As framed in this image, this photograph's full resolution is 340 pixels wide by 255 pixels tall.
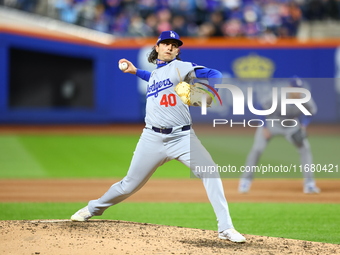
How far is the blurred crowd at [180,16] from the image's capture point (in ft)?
69.1

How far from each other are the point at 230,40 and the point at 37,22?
6551mm

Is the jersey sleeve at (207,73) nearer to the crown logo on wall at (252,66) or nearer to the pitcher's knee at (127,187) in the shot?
the pitcher's knee at (127,187)

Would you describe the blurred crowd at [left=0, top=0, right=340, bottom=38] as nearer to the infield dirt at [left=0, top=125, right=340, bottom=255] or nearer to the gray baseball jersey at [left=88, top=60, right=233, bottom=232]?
the infield dirt at [left=0, top=125, right=340, bottom=255]

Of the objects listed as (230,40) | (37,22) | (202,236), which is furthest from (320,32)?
(202,236)

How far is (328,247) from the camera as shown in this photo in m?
5.67

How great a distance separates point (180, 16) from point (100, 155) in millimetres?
7877

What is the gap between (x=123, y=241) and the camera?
18.3 feet

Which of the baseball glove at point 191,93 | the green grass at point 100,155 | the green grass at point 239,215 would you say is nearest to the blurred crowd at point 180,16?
the green grass at point 100,155

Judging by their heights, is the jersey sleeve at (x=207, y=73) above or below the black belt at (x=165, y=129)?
above

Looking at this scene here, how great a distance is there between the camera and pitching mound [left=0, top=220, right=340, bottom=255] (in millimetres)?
5289

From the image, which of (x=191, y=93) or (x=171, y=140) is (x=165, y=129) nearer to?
(x=171, y=140)

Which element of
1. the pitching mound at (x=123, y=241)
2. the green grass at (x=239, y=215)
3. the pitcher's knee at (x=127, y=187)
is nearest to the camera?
the pitching mound at (x=123, y=241)

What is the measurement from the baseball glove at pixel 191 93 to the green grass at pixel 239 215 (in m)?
1.94

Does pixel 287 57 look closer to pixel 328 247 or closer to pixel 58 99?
pixel 58 99
